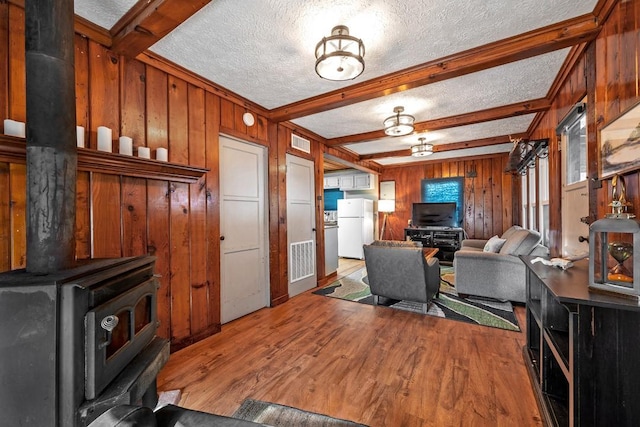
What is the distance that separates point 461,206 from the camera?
6246 millimetres

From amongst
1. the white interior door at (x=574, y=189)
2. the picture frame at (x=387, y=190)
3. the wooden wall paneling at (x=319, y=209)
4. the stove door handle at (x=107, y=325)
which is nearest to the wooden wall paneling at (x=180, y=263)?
the stove door handle at (x=107, y=325)

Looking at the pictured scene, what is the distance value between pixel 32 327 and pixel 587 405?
7.16 feet

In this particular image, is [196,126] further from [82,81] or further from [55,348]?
[55,348]

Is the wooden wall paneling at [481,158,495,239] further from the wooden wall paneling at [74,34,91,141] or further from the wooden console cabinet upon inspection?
the wooden wall paneling at [74,34,91,141]

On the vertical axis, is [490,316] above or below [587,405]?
below

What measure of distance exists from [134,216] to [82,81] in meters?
0.98

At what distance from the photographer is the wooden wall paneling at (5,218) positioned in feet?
4.78

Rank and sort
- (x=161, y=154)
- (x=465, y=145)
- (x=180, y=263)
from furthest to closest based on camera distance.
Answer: (x=465, y=145), (x=180, y=263), (x=161, y=154)

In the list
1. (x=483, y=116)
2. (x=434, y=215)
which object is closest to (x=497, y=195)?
(x=434, y=215)

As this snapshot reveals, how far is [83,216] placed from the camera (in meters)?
1.78

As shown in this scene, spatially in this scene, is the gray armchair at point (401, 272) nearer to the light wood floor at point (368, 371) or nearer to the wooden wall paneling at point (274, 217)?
the light wood floor at point (368, 371)

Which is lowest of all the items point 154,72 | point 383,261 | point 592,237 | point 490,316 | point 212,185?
point 490,316

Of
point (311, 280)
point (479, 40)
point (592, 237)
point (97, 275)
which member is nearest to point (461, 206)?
point (311, 280)

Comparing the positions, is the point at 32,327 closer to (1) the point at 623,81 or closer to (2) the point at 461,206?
(1) the point at 623,81
